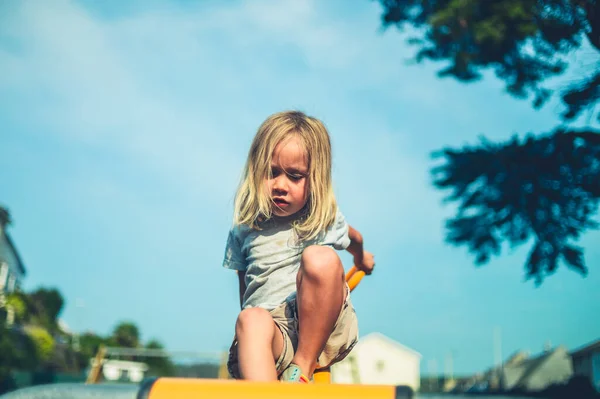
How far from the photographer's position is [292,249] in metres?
2.00

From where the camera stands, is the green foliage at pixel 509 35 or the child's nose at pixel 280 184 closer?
the child's nose at pixel 280 184

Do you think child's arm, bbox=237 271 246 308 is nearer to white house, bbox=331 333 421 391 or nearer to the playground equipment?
the playground equipment

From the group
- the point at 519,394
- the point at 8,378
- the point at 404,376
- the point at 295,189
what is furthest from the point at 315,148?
the point at 404,376

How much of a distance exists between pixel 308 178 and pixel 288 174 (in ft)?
0.22

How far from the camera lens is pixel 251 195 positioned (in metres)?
1.96

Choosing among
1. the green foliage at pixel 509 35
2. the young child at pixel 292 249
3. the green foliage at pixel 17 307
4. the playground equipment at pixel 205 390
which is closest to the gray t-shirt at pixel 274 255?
the young child at pixel 292 249

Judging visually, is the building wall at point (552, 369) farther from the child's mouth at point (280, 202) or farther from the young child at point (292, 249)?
the child's mouth at point (280, 202)

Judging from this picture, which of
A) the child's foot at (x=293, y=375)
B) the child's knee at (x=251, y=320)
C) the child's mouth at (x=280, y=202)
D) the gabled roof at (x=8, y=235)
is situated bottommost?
the child's foot at (x=293, y=375)

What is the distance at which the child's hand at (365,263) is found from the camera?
2.34 metres

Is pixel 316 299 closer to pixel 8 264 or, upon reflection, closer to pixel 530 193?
pixel 530 193

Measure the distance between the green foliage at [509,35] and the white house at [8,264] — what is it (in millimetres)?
23710

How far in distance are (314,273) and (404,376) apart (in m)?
56.7

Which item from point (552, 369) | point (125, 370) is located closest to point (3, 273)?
point (125, 370)

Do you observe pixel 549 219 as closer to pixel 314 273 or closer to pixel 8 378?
pixel 314 273
